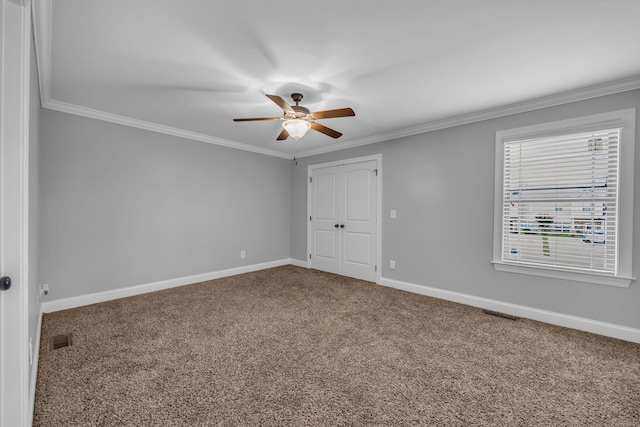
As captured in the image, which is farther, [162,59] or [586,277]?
[586,277]

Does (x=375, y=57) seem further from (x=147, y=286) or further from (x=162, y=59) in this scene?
(x=147, y=286)

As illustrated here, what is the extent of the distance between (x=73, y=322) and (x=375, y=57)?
12.6 feet

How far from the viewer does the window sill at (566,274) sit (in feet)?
8.49

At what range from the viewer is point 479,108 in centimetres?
322

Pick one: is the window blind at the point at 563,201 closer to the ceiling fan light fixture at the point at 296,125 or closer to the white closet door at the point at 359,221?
the white closet door at the point at 359,221

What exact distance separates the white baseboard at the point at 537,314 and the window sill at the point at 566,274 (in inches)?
15.3

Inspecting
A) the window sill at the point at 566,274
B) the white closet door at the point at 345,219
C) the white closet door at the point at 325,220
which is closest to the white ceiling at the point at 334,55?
the white closet door at the point at 345,219

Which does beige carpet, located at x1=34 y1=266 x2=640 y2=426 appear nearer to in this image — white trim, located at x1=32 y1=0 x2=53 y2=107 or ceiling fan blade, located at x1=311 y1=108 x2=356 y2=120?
ceiling fan blade, located at x1=311 y1=108 x2=356 y2=120

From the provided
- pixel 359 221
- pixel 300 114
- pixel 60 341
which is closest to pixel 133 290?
pixel 60 341

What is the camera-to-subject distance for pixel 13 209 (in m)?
1.20

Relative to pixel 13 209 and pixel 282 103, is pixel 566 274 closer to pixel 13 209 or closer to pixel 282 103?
pixel 282 103

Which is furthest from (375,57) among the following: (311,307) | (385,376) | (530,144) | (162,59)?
(311,307)

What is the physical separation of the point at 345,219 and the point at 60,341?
152 inches

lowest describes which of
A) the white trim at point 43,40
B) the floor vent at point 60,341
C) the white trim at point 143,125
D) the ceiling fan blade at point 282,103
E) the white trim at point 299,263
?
the floor vent at point 60,341
